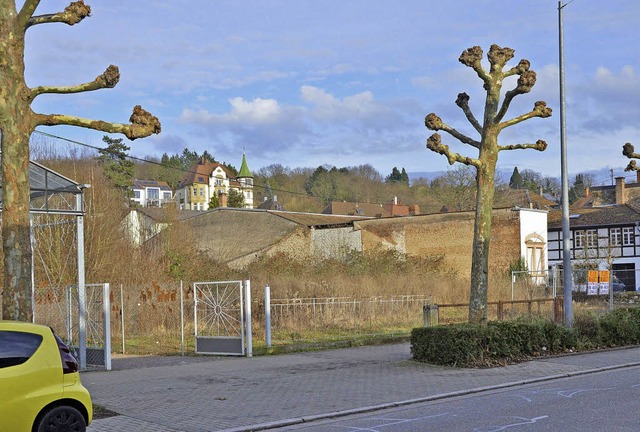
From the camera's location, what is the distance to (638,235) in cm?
6097

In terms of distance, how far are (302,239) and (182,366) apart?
3143 centimetres

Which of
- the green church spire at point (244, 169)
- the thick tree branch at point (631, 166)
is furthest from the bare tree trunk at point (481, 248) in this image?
the green church spire at point (244, 169)

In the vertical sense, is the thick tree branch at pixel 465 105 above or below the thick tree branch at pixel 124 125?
above

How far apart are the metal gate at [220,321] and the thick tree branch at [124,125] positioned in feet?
27.6

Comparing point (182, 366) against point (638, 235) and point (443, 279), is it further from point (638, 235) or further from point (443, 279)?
point (638, 235)

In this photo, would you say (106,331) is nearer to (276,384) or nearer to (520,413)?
(276,384)

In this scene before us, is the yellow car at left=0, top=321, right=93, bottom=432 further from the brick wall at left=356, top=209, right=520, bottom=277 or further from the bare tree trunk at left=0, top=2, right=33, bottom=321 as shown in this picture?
the brick wall at left=356, top=209, right=520, bottom=277

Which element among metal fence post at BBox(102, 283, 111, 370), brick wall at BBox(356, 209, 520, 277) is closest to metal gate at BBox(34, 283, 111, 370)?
metal fence post at BBox(102, 283, 111, 370)

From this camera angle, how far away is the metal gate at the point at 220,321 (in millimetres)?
19469

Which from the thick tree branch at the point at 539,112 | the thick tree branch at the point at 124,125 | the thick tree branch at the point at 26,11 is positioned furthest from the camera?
the thick tree branch at the point at 539,112

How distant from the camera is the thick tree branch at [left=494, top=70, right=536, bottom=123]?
17.5m

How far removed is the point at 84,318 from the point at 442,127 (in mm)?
9380

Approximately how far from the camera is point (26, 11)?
34.4 ft

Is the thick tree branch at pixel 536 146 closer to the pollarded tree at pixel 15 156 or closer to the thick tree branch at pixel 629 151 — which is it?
the thick tree branch at pixel 629 151
